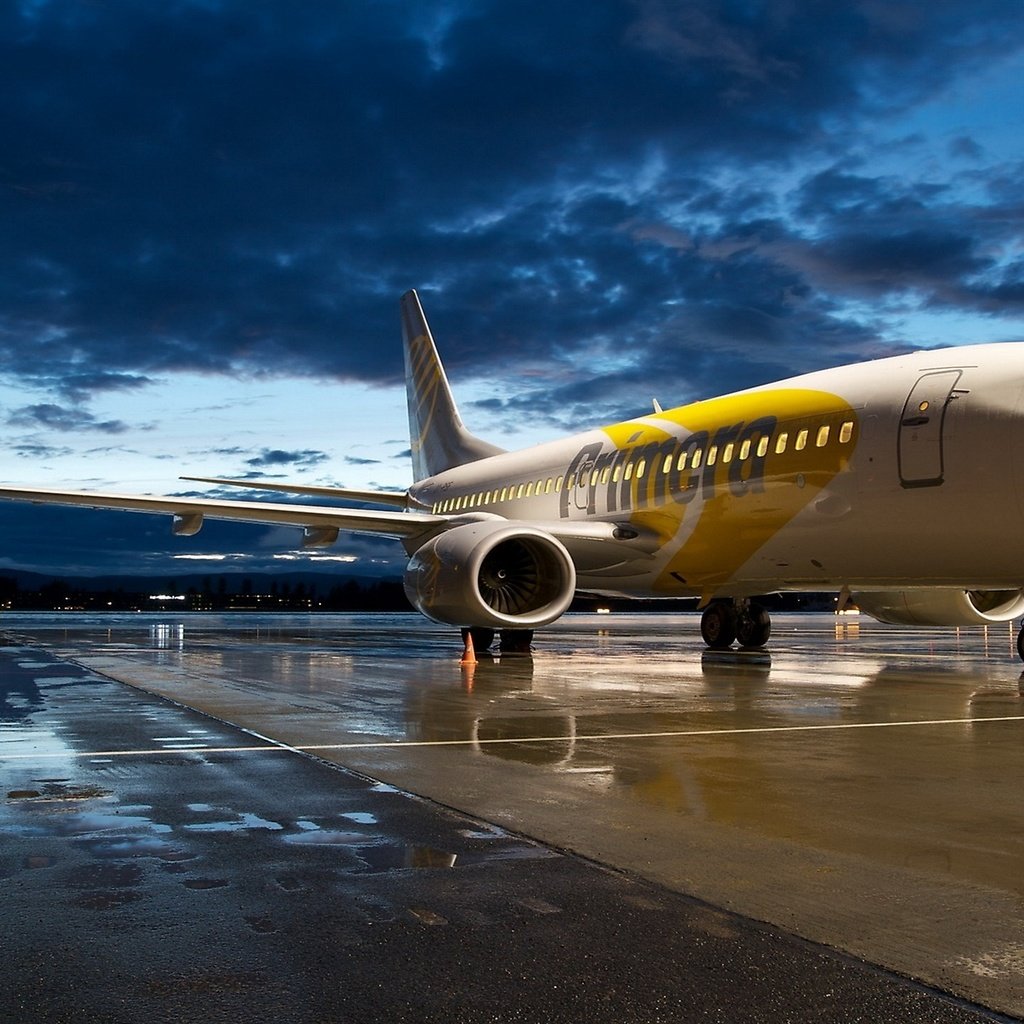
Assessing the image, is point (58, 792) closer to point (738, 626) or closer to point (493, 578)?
point (493, 578)

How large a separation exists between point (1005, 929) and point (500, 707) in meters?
6.42

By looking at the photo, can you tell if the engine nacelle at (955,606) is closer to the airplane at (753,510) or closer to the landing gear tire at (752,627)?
the airplane at (753,510)

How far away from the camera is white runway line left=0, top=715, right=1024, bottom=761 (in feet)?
21.9

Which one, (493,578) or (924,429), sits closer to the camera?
(924,429)

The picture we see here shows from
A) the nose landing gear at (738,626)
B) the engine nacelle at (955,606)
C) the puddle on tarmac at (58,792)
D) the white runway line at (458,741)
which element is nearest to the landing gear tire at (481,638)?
the nose landing gear at (738,626)

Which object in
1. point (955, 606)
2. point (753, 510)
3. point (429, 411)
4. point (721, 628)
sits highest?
point (429, 411)

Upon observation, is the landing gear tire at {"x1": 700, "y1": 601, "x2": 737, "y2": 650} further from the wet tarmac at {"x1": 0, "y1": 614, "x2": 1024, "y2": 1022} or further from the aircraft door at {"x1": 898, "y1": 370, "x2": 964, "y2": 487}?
the wet tarmac at {"x1": 0, "y1": 614, "x2": 1024, "y2": 1022}

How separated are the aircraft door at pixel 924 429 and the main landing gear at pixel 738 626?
7292mm

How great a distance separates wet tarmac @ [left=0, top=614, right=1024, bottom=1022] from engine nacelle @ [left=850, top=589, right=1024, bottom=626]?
24.8 feet

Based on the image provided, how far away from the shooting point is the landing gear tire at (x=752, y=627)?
63.4 feet

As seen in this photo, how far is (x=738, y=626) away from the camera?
766 inches

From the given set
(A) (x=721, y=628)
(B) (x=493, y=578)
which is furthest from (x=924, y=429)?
(A) (x=721, y=628)

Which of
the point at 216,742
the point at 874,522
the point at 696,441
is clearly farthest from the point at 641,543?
the point at 216,742

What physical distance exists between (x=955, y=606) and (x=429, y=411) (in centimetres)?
1351
